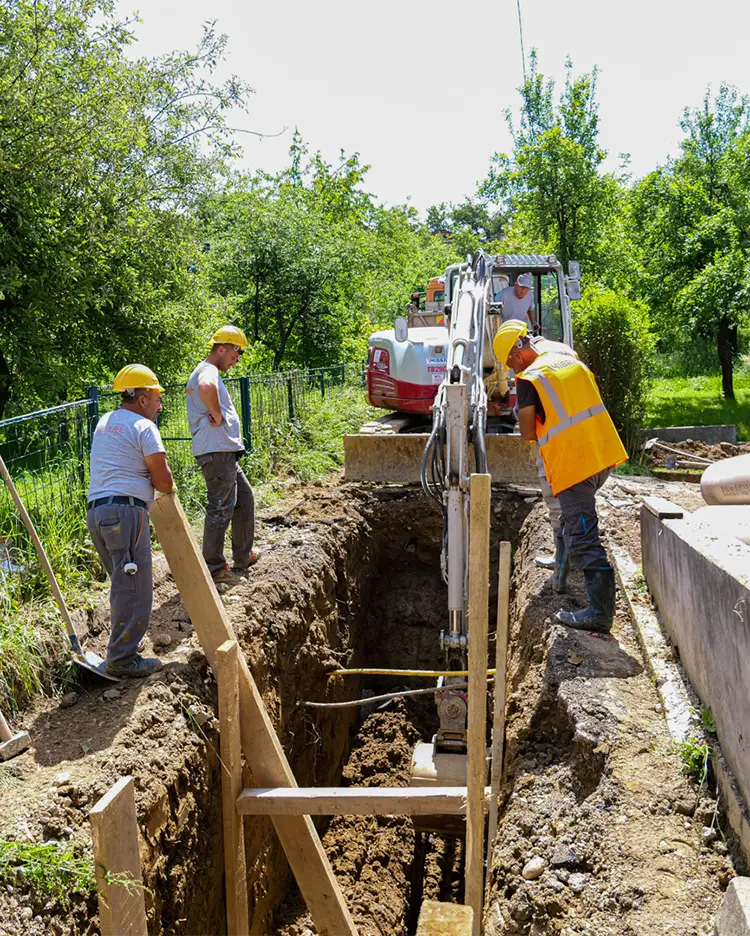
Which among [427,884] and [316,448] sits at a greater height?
[316,448]

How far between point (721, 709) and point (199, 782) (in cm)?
284

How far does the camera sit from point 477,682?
452 centimetres

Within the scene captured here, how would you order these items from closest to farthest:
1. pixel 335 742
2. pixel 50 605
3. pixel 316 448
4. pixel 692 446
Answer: pixel 50 605 < pixel 335 742 < pixel 316 448 < pixel 692 446

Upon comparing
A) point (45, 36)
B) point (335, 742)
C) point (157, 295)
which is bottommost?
point (335, 742)

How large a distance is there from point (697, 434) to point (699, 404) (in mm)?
7437

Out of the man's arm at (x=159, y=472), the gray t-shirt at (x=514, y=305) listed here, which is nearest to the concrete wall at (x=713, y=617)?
the man's arm at (x=159, y=472)

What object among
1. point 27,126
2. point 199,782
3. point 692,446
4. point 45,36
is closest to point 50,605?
point 199,782

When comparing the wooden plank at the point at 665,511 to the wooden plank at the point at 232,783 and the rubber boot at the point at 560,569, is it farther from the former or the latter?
the wooden plank at the point at 232,783

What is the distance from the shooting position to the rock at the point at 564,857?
3680 mm

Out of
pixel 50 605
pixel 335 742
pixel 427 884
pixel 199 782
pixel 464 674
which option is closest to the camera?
pixel 199 782

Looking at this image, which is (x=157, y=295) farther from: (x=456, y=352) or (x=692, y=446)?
(x=692, y=446)

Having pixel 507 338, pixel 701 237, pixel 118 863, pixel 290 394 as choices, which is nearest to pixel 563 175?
pixel 701 237

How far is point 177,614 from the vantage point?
6.20m

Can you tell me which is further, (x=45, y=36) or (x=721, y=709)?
(x=45, y=36)
